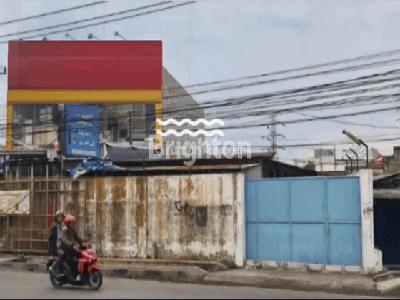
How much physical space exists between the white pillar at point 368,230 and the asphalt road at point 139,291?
2.41m

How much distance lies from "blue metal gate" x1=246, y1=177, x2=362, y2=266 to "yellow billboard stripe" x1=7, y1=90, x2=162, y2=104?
28046 millimetres

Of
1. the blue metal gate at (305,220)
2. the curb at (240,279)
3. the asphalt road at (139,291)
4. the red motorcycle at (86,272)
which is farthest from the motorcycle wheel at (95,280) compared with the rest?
the blue metal gate at (305,220)

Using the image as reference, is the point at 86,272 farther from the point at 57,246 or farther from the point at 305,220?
the point at 305,220

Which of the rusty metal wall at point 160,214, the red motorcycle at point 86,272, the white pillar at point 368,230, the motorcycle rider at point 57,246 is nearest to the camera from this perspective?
the red motorcycle at point 86,272

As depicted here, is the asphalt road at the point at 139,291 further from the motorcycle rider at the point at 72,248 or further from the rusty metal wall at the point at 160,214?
the rusty metal wall at the point at 160,214

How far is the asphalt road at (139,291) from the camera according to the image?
40.8 feet

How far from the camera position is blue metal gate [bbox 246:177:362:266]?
15.8 meters

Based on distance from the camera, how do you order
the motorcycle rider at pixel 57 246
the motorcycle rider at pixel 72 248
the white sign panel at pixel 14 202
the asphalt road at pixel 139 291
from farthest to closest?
the white sign panel at pixel 14 202 → the motorcycle rider at pixel 57 246 → the motorcycle rider at pixel 72 248 → the asphalt road at pixel 139 291

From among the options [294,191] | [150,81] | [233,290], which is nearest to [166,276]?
[233,290]

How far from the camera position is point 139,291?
13344 mm

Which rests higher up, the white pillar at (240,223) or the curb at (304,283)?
the white pillar at (240,223)

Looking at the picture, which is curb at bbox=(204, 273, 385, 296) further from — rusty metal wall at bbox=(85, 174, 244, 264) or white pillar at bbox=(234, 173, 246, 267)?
rusty metal wall at bbox=(85, 174, 244, 264)

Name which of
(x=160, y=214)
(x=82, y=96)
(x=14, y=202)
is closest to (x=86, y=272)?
(x=160, y=214)

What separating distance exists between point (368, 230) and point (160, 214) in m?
6.36
